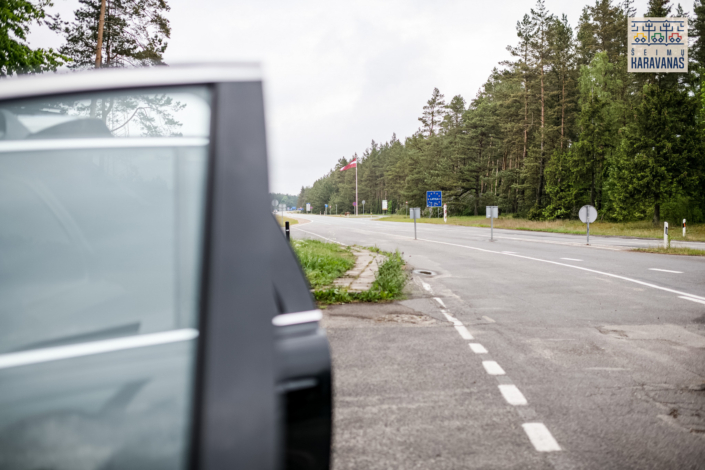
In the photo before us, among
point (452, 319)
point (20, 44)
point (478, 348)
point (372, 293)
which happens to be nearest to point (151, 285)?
point (478, 348)

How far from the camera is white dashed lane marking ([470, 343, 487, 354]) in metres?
5.39

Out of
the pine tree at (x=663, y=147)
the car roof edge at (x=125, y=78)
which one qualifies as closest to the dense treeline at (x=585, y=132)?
the pine tree at (x=663, y=147)

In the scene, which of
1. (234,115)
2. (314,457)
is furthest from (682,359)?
(234,115)

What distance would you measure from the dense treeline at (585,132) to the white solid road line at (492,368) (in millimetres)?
39153

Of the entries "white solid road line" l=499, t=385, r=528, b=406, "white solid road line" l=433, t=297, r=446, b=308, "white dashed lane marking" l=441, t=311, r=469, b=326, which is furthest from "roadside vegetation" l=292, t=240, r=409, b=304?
"white solid road line" l=499, t=385, r=528, b=406

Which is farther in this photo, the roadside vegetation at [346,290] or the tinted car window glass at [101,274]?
the roadside vegetation at [346,290]

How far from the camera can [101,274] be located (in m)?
1.23

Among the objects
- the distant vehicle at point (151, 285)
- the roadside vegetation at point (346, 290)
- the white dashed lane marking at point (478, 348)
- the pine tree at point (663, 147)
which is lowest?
the white dashed lane marking at point (478, 348)

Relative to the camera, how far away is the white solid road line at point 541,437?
10.1 feet

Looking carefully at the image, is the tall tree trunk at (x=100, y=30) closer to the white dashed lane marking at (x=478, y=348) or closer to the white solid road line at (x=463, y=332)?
the white solid road line at (x=463, y=332)

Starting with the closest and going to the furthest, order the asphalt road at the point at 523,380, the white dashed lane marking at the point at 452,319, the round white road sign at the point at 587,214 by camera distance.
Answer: the asphalt road at the point at 523,380
the white dashed lane marking at the point at 452,319
the round white road sign at the point at 587,214

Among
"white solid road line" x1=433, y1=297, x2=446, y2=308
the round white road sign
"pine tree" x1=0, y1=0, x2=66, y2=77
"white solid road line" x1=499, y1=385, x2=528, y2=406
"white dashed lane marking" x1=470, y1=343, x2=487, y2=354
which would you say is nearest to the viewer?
"white solid road line" x1=499, y1=385, x2=528, y2=406

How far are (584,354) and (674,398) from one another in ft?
4.46

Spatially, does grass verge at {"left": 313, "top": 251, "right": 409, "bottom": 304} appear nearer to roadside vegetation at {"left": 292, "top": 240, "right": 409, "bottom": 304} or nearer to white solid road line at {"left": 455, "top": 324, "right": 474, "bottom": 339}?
roadside vegetation at {"left": 292, "top": 240, "right": 409, "bottom": 304}
